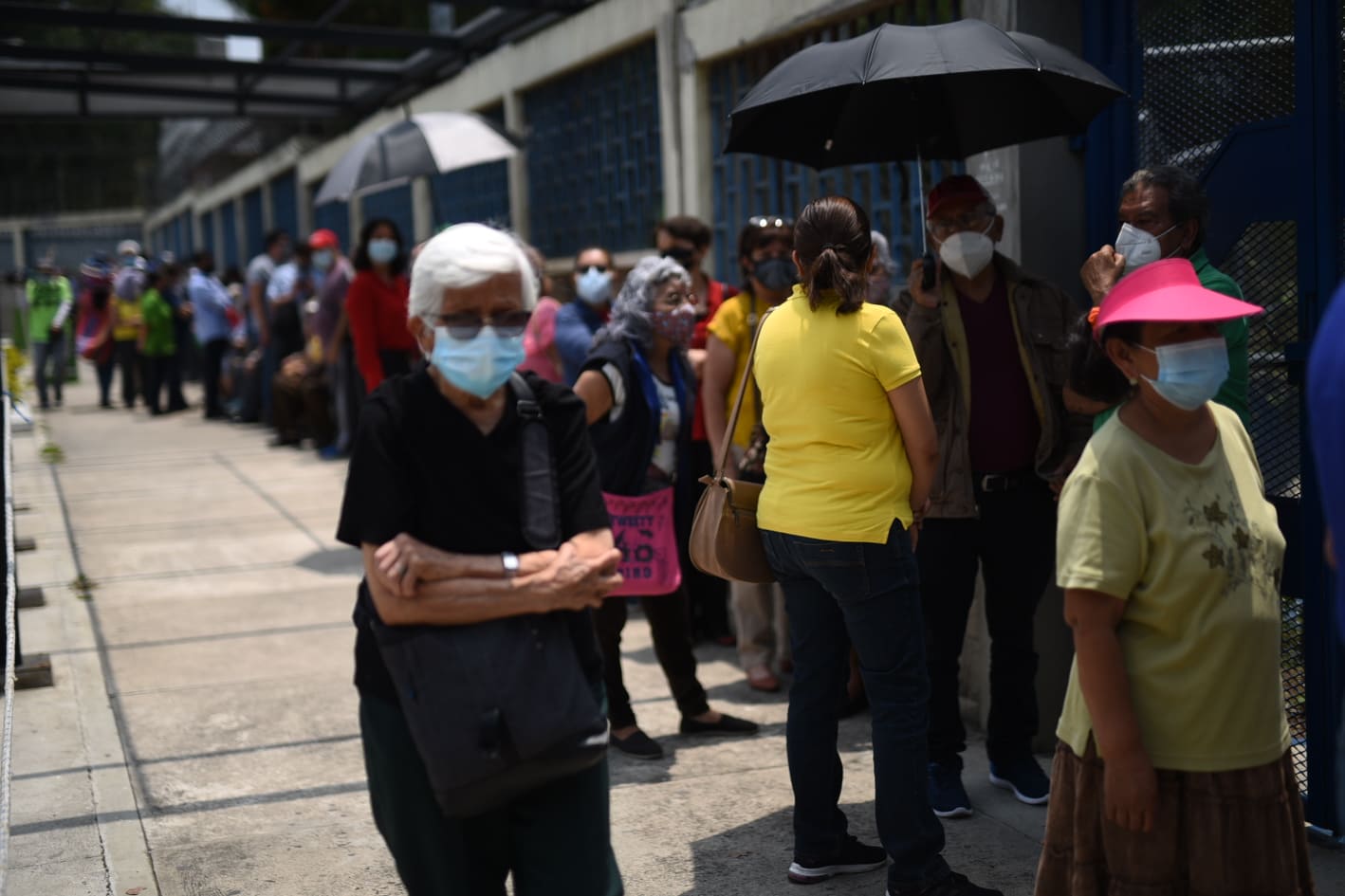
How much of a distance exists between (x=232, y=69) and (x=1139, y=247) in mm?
10342

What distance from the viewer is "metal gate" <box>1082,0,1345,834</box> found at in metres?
4.19

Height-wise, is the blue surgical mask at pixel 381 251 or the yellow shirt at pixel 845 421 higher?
the blue surgical mask at pixel 381 251

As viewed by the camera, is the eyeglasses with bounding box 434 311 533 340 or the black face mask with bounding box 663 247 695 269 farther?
the black face mask with bounding box 663 247 695 269

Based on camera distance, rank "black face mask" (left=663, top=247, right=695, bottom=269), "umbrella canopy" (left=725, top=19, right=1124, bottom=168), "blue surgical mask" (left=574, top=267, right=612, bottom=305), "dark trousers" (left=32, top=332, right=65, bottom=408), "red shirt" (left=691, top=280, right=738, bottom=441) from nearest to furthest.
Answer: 1. "umbrella canopy" (left=725, top=19, right=1124, bottom=168)
2. "red shirt" (left=691, top=280, right=738, bottom=441)
3. "black face mask" (left=663, top=247, right=695, bottom=269)
4. "blue surgical mask" (left=574, top=267, right=612, bottom=305)
5. "dark trousers" (left=32, top=332, right=65, bottom=408)

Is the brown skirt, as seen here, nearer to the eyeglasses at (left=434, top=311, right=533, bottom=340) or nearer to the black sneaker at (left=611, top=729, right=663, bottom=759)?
the eyeglasses at (left=434, top=311, right=533, bottom=340)

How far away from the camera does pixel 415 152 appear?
8.67 meters

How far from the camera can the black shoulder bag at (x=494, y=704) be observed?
102 inches

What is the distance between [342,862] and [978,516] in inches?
86.7

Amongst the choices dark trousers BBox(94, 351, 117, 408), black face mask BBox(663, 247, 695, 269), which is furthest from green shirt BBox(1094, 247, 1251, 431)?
dark trousers BBox(94, 351, 117, 408)

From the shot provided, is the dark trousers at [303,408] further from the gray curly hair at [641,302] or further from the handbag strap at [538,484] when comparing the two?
the handbag strap at [538,484]

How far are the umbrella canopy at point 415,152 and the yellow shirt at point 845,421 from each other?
195 inches

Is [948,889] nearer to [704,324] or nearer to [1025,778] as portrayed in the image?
[1025,778]

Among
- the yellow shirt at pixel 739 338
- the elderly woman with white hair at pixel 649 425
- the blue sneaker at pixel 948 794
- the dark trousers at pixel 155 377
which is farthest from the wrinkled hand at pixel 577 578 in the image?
the dark trousers at pixel 155 377

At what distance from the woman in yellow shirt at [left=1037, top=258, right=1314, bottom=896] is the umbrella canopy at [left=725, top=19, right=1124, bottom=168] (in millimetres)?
1741
